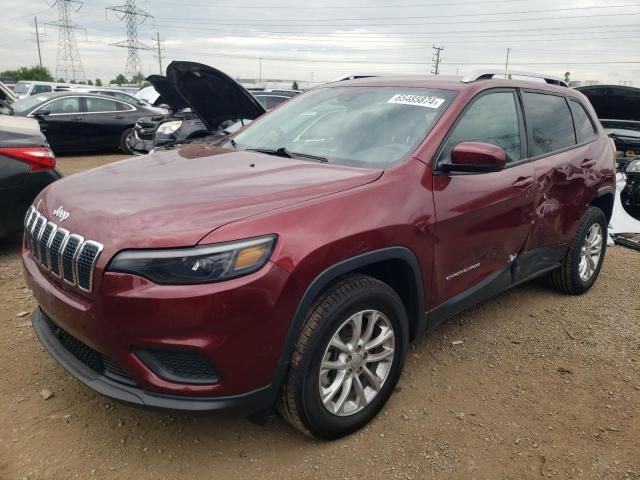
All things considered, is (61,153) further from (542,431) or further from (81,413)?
(542,431)

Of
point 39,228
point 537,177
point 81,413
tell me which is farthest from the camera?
point 537,177

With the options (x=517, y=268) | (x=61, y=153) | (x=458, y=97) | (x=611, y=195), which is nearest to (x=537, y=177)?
(x=517, y=268)

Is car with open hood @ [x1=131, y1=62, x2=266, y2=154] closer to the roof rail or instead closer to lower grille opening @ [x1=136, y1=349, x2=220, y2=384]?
the roof rail

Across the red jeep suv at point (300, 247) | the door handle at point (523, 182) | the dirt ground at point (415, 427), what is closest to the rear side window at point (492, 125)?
the red jeep suv at point (300, 247)

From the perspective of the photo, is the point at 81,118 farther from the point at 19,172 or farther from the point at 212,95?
the point at 19,172

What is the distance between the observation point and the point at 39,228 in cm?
249

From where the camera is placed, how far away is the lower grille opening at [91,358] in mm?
2186

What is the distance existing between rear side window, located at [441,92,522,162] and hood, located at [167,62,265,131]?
3.51 m

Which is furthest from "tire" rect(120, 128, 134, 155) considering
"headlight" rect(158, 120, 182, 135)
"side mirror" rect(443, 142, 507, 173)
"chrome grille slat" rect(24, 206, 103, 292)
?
"side mirror" rect(443, 142, 507, 173)

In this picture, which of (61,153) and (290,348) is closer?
(290,348)

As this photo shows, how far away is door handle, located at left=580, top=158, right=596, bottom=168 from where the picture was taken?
402cm

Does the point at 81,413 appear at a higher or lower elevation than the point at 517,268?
lower

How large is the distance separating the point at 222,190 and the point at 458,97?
4.93 ft

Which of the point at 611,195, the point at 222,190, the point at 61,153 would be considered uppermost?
the point at 222,190
